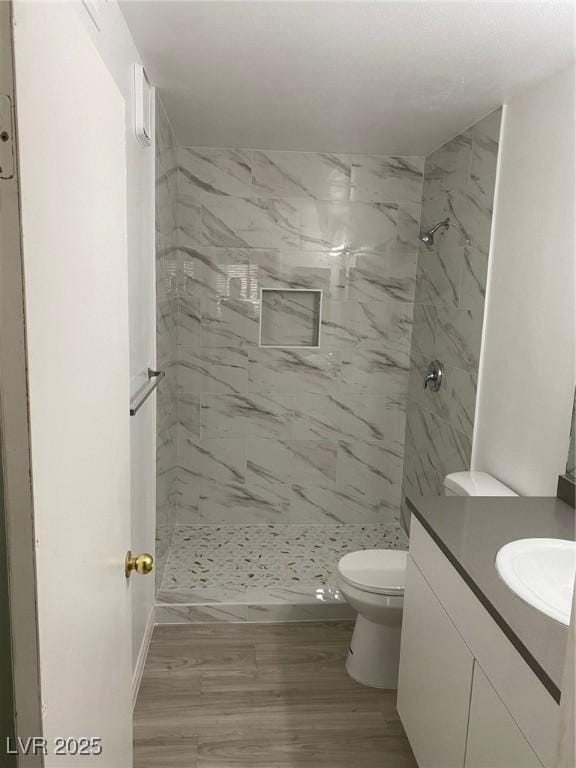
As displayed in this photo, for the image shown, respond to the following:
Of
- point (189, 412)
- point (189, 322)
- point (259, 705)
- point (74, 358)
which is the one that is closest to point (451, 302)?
point (189, 322)

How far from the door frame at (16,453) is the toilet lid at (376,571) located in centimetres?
173

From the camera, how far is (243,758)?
199 cm

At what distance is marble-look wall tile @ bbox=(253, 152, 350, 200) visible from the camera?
11.0 feet

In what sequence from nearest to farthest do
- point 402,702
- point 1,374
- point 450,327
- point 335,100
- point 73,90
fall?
point 1,374 → point 73,90 → point 402,702 → point 335,100 → point 450,327

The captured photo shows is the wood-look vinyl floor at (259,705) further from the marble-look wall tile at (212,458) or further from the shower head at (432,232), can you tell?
the shower head at (432,232)

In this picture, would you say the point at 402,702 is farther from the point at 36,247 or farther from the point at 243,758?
the point at 36,247

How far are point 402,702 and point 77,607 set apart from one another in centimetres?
150

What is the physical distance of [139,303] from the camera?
224 centimetres

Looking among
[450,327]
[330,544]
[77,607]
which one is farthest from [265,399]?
[77,607]

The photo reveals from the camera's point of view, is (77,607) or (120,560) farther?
(120,560)

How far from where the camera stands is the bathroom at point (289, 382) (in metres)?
0.77

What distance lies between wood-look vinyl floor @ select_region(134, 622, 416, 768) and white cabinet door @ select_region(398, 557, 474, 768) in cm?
28

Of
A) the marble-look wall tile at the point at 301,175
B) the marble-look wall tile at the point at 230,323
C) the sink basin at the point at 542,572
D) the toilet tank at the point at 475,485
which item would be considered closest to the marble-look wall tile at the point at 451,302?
the toilet tank at the point at 475,485

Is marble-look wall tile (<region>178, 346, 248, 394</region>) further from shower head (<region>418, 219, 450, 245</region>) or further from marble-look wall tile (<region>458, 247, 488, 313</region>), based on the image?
marble-look wall tile (<region>458, 247, 488, 313</region>)
